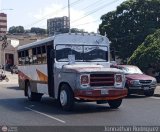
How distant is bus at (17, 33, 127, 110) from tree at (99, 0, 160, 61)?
3710 cm

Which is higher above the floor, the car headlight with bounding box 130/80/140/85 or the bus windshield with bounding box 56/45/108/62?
the bus windshield with bounding box 56/45/108/62

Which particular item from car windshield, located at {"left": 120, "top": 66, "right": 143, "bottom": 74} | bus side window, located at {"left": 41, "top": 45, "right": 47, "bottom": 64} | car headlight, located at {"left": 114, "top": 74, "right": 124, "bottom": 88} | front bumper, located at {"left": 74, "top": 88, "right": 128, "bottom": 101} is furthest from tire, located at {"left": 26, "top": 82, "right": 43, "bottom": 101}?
car headlight, located at {"left": 114, "top": 74, "right": 124, "bottom": 88}

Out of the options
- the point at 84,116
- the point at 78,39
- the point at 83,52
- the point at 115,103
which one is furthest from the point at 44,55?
the point at 84,116

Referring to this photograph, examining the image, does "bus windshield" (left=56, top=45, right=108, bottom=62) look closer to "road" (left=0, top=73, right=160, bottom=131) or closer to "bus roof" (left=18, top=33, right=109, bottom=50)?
"bus roof" (left=18, top=33, right=109, bottom=50)

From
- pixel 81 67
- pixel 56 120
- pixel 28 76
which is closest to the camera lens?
pixel 56 120

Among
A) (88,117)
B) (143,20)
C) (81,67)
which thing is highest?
(143,20)

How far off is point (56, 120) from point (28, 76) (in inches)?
300

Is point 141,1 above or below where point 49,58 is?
above

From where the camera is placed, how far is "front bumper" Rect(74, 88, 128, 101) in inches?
589

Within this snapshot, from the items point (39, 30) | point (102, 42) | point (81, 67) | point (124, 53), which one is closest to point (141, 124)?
point (81, 67)

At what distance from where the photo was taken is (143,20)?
186 feet

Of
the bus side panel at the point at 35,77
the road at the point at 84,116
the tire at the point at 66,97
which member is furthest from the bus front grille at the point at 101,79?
the bus side panel at the point at 35,77

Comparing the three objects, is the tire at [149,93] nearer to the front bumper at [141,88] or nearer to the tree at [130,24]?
the front bumper at [141,88]

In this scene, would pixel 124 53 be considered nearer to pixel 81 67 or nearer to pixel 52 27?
pixel 52 27
